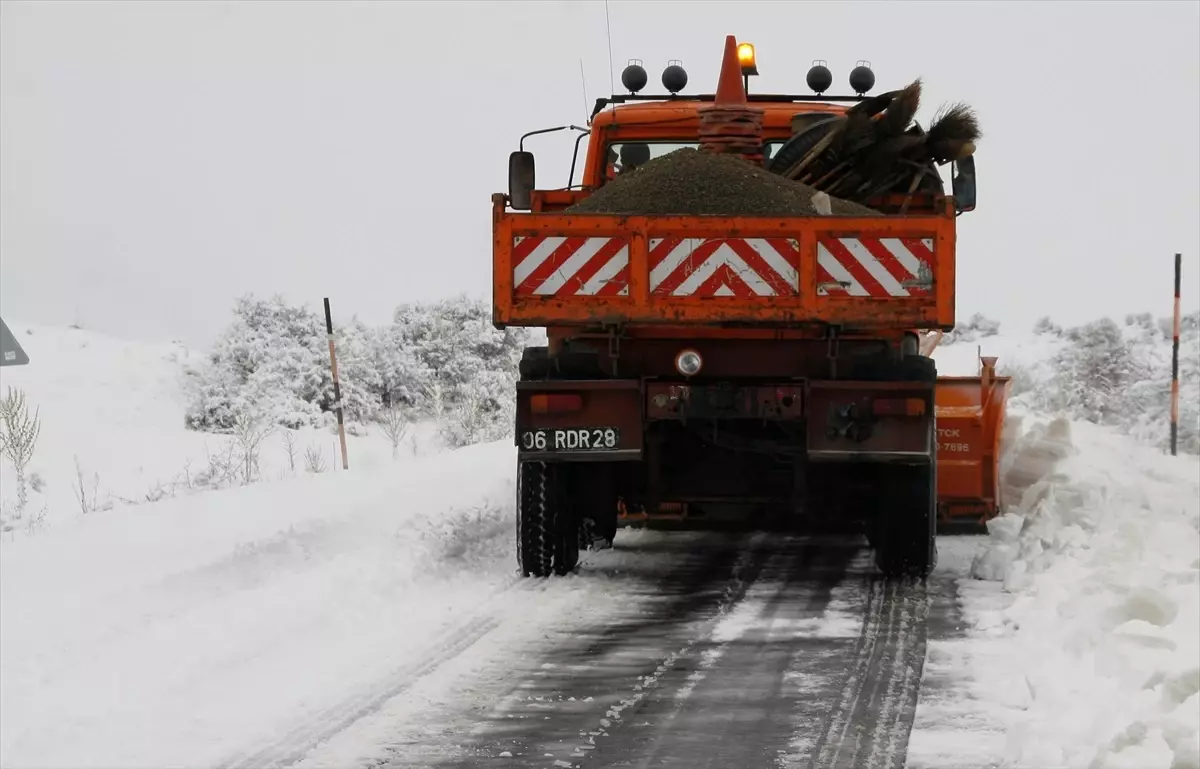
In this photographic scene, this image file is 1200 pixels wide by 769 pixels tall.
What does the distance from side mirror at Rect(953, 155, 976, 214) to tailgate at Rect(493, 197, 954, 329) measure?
1443 mm

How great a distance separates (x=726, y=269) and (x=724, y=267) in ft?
0.05

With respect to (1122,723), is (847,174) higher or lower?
higher

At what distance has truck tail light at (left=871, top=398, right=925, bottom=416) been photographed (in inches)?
316

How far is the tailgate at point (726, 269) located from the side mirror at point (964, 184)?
144cm

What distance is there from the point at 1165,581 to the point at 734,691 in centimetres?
228

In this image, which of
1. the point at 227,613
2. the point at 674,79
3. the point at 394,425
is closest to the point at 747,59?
the point at 674,79

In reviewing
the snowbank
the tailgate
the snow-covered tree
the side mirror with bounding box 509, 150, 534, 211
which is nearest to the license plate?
the tailgate

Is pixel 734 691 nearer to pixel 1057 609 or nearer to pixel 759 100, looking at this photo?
pixel 1057 609

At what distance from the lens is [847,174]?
9453 millimetres

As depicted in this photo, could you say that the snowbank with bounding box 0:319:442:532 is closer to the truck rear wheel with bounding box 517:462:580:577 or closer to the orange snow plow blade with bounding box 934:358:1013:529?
the truck rear wheel with bounding box 517:462:580:577

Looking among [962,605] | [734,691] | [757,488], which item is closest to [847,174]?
[757,488]

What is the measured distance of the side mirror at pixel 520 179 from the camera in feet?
31.7

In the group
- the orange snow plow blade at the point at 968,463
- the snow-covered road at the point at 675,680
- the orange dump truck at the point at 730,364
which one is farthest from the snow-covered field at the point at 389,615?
the orange dump truck at the point at 730,364

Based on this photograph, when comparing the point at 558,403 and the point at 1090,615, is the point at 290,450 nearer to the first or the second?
the point at 558,403
